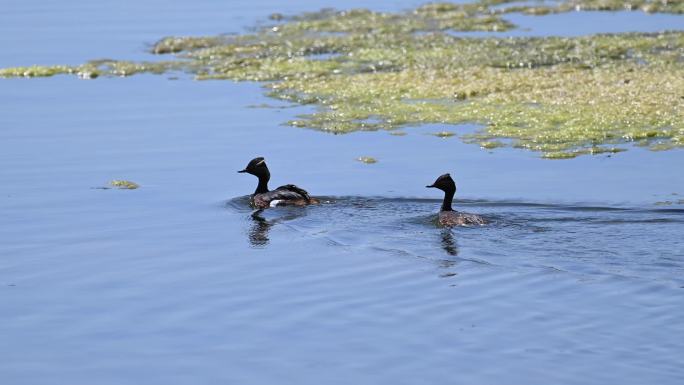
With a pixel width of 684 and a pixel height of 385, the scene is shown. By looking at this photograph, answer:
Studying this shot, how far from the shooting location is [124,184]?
15.5 meters

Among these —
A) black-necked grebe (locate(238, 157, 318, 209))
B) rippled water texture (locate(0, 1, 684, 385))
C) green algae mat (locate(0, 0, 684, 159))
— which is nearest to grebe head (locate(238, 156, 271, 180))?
black-necked grebe (locate(238, 157, 318, 209))

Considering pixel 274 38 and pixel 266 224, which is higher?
pixel 274 38

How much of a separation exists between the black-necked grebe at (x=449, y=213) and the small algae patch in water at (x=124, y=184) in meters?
3.60

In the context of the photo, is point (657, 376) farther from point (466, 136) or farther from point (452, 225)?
point (466, 136)

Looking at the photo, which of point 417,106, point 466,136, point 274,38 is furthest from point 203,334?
point 274,38

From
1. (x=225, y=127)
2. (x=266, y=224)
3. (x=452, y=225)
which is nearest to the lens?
(x=452, y=225)

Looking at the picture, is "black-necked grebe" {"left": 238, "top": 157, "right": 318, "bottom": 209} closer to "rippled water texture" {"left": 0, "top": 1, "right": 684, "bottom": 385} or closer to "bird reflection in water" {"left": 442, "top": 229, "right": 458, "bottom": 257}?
"rippled water texture" {"left": 0, "top": 1, "right": 684, "bottom": 385}

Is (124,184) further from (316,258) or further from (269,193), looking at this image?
(316,258)

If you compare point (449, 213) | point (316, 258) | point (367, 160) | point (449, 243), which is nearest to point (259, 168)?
point (367, 160)

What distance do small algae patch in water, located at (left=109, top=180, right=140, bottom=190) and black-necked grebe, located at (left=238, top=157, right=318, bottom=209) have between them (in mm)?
1289

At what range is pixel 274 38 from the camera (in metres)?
24.4

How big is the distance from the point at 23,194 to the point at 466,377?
7.71 metres

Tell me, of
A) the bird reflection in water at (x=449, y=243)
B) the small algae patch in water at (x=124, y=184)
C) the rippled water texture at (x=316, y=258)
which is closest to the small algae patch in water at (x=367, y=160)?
the rippled water texture at (x=316, y=258)

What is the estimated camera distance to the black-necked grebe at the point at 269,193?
14.5 meters
